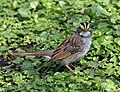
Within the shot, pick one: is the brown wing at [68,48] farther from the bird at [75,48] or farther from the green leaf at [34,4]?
the green leaf at [34,4]

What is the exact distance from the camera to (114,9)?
10.0 metres

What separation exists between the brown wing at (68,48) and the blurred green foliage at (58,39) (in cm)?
30

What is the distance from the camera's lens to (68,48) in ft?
26.7

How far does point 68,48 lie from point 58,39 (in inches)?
41.0

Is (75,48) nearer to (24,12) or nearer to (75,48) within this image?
(75,48)

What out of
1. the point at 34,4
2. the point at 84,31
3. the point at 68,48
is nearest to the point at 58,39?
the point at 68,48

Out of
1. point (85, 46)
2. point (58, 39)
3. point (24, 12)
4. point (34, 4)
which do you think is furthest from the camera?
point (34, 4)

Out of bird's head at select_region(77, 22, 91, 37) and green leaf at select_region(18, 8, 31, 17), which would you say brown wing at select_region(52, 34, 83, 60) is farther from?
green leaf at select_region(18, 8, 31, 17)

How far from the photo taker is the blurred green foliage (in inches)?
305

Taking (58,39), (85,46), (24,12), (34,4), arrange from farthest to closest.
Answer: (34,4) → (24,12) → (58,39) → (85,46)

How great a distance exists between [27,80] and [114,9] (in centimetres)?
293

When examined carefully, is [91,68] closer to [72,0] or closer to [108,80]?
[108,80]

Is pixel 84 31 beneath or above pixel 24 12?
above

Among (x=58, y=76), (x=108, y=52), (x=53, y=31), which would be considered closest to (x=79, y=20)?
(x=53, y=31)
